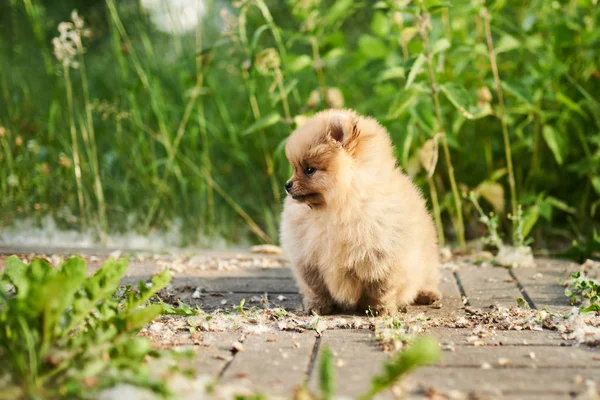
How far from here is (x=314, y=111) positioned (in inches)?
168

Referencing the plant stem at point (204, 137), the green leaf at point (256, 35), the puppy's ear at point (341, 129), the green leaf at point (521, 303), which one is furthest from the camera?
the plant stem at point (204, 137)

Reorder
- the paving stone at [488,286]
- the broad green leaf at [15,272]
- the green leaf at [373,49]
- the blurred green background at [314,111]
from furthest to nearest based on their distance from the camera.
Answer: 1. the green leaf at [373,49]
2. the blurred green background at [314,111]
3. the paving stone at [488,286]
4. the broad green leaf at [15,272]

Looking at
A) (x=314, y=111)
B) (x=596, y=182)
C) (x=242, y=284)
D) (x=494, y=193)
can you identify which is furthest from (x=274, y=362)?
(x=596, y=182)

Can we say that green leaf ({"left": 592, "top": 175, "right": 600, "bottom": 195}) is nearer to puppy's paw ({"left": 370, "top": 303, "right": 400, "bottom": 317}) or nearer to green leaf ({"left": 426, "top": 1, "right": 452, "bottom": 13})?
green leaf ({"left": 426, "top": 1, "right": 452, "bottom": 13})

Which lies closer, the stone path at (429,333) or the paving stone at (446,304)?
the stone path at (429,333)

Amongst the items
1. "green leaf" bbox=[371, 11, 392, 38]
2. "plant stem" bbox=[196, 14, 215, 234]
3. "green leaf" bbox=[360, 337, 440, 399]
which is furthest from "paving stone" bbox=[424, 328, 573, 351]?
"green leaf" bbox=[371, 11, 392, 38]

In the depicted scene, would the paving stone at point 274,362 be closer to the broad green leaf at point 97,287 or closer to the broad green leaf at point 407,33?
the broad green leaf at point 97,287

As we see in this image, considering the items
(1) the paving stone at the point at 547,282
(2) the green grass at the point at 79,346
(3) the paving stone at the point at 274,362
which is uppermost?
(2) the green grass at the point at 79,346

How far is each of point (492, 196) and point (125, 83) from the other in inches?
99.2

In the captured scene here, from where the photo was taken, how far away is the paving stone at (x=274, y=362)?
81.1 inches

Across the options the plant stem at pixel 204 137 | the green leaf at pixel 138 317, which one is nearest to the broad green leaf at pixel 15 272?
the green leaf at pixel 138 317

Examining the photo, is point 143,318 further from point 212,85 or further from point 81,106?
point 81,106

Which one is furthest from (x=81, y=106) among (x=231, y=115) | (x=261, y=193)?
(x=261, y=193)

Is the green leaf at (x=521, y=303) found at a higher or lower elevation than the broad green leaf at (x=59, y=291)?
lower
